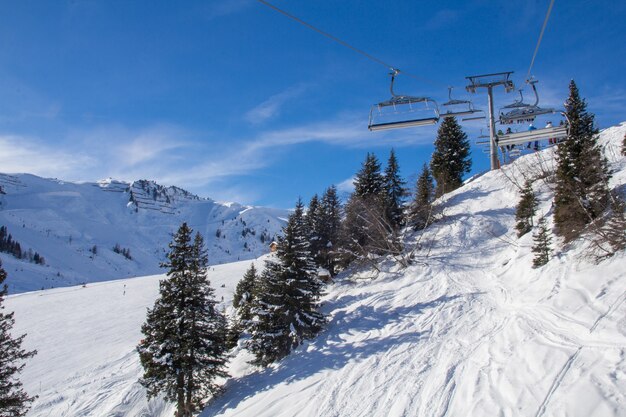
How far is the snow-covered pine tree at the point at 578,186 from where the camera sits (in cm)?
1909

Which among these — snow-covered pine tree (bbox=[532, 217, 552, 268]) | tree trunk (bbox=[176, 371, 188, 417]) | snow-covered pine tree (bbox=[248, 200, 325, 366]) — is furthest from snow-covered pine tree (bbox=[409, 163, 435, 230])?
tree trunk (bbox=[176, 371, 188, 417])

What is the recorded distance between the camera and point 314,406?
12.8 meters

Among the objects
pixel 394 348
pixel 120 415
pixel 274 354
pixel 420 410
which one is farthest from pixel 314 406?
pixel 120 415

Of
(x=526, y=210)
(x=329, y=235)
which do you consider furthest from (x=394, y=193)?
(x=526, y=210)

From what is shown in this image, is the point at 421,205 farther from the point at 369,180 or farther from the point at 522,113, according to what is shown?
the point at 522,113

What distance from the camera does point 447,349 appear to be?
14.4 m

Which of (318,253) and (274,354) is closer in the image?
(274,354)

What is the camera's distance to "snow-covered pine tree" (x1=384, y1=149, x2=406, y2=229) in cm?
3869

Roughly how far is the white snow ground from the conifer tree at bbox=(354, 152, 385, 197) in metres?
8.64

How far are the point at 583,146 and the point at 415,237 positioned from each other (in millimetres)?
17582

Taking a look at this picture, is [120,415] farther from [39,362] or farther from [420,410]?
[420,410]

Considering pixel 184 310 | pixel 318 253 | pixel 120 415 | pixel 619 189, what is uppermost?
pixel 619 189

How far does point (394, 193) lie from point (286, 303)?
24541 mm

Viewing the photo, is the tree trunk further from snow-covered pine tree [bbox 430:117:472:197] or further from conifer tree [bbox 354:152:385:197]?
snow-covered pine tree [bbox 430:117:472:197]
